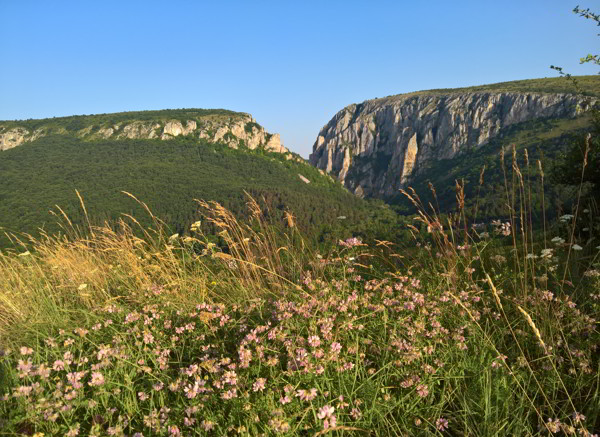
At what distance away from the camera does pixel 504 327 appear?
309 cm

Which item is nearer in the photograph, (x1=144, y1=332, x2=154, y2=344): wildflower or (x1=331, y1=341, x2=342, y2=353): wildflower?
(x1=331, y1=341, x2=342, y2=353): wildflower

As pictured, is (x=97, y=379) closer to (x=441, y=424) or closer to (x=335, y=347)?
(x=335, y=347)

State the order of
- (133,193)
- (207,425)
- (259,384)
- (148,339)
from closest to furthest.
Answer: (207,425)
(259,384)
(148,339)
(133,193)

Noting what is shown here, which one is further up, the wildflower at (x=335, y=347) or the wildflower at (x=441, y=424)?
the wildflower at (x=335, y=347)

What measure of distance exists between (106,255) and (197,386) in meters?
4.28

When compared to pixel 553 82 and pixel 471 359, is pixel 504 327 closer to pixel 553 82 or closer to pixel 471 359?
pixel 471 359

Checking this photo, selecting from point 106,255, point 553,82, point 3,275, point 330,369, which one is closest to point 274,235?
point 106,255

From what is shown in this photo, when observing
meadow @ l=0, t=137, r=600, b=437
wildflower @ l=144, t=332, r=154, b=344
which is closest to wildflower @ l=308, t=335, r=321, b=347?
meadow @ l=0, t=137, r=600, b=437

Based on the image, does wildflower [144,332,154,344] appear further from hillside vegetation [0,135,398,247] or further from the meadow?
hillside vegetation [0,135,398,247]

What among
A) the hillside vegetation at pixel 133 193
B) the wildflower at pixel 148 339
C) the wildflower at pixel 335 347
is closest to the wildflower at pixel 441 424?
the wildflower at pixel 335 347

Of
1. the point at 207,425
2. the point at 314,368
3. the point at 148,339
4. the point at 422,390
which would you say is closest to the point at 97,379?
the point at 148,339

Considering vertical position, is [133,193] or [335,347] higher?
[335,347]

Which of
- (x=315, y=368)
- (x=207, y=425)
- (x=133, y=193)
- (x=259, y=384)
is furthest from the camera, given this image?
(x=133, y=193)

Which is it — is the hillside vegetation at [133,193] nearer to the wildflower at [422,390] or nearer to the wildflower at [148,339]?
the wildflower at [148,339]
